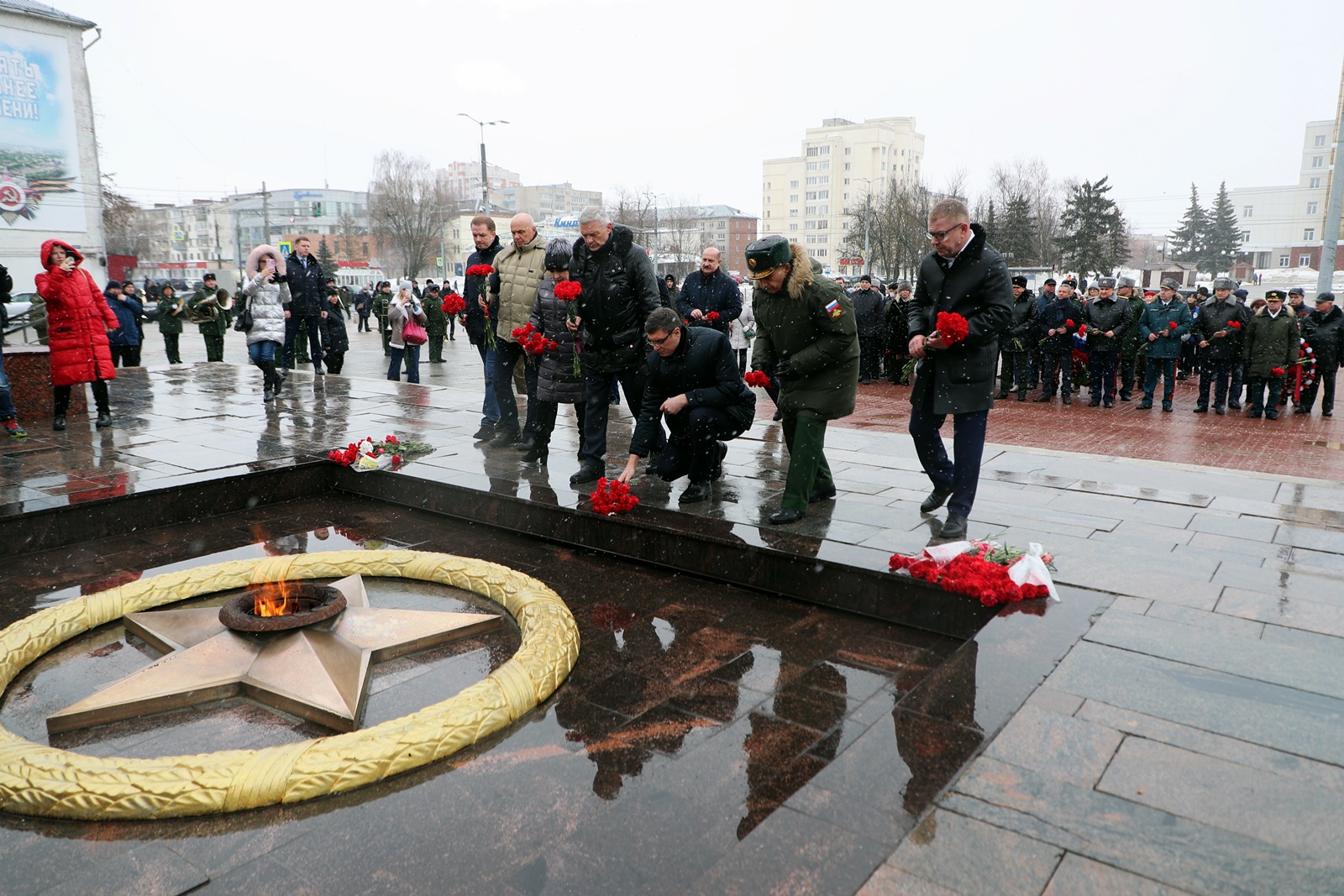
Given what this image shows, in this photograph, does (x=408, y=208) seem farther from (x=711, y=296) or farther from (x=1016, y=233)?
(x=711, y=296)

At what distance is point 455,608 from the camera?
4551mm

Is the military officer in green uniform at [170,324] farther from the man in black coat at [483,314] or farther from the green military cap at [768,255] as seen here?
the green military cap at [768,255]

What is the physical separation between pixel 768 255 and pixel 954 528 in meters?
1.88

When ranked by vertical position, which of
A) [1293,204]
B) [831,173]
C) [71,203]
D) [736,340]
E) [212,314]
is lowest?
[736,340]

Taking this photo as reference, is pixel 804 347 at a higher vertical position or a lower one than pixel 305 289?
lower

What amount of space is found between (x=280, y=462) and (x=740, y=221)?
98.9m

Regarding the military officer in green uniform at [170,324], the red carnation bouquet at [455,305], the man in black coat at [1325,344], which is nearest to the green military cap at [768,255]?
the red carnation bouquet at [455,305]

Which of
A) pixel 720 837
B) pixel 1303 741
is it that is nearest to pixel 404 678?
pixel 720 837

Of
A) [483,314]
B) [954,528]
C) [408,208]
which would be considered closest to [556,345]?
[483,314]

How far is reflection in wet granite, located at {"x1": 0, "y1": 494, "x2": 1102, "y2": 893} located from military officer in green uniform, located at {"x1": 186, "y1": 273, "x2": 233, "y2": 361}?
39.4ft

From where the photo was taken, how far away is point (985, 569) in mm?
4176

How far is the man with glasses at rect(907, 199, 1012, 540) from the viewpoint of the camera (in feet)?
16.2

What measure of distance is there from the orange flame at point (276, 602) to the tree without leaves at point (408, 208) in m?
59.6

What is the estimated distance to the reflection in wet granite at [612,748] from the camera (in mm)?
2531
